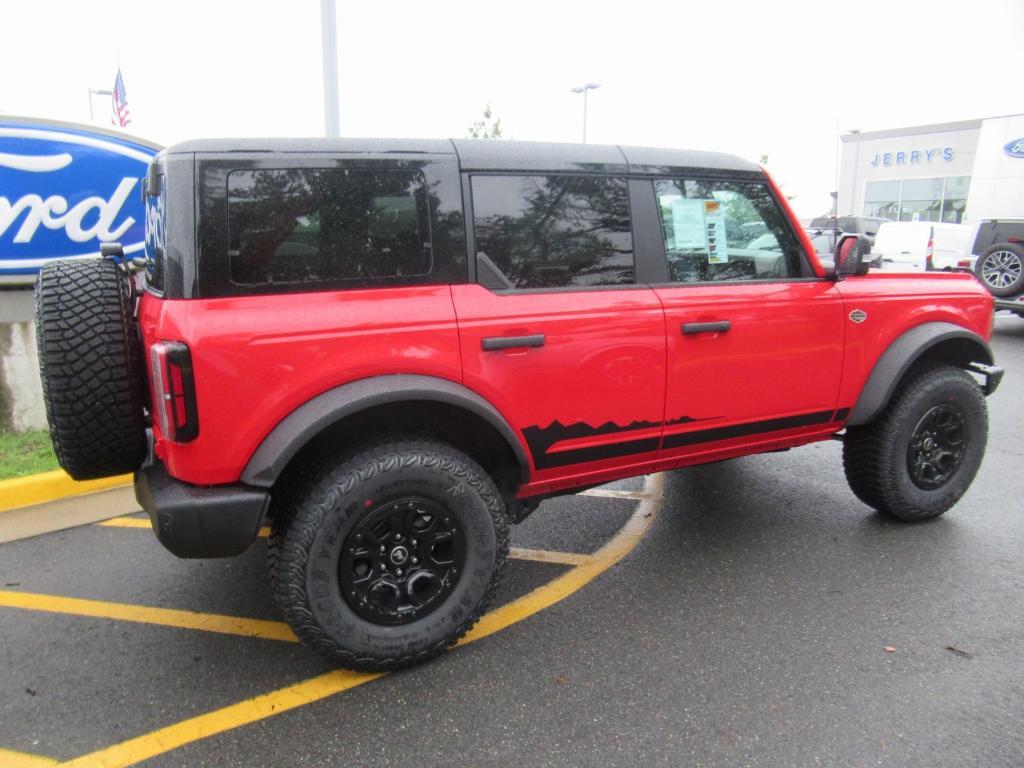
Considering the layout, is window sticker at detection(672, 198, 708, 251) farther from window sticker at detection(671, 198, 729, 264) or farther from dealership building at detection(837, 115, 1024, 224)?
dealership building at detection(837, 115, 1024, 224)

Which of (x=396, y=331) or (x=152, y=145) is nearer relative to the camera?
(x=396, y=331)

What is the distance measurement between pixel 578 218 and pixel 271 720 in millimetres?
2169

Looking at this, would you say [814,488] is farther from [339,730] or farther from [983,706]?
[339,730]

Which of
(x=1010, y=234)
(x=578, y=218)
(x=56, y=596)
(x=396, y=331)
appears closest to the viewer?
(x=396, y=331)

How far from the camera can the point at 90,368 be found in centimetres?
240

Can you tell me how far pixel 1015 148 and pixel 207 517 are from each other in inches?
605

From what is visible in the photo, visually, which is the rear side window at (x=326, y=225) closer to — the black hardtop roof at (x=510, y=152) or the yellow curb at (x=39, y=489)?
the black hardtop roof at (x=510, y=152)

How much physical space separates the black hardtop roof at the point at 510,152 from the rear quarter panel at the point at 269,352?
1.66ft

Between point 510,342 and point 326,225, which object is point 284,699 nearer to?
point 510,342

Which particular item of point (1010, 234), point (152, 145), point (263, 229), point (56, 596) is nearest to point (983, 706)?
point (263, 229)

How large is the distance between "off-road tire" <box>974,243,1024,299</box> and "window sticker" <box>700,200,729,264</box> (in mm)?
8785

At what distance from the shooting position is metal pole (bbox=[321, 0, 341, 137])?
19.6 feet

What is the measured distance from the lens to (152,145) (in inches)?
212

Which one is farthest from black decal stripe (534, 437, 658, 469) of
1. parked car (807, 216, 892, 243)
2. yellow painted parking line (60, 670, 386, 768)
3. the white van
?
parked car (807, 216, 892, 243)
